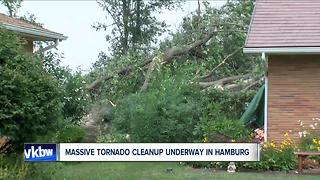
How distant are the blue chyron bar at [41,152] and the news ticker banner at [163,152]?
270 mm

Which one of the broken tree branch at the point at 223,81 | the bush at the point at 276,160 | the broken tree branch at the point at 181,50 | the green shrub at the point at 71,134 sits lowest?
the bush at the point at 276,160

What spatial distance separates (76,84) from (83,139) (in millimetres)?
1747

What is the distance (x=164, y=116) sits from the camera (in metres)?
15.8

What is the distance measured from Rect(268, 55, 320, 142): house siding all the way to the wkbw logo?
807 centimetres

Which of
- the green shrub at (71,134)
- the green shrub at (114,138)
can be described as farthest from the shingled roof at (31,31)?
the green shrub at (114,138)

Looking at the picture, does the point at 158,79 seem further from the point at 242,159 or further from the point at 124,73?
the point at 242,159

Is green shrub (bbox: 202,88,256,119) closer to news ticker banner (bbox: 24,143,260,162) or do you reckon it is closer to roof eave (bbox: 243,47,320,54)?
roof eave (bbox: 243,47,320,54)

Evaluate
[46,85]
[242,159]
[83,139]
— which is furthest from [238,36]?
[242,159]

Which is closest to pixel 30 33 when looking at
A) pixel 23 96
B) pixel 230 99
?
pixel 230 99

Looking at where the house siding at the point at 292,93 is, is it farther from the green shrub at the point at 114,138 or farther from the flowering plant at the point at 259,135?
the green shrub at the point at 114,138

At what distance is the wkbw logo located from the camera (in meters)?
7.00

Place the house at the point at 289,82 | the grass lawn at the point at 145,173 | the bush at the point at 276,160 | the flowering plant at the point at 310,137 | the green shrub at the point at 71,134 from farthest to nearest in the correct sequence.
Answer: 1. the green shrub at the point at 71,134
2. the house at the point at 289,82
3. the flowering plant at the point at 310,137
4. the bush at the point at 276,160
5. the grass lawn at the point at 145,173

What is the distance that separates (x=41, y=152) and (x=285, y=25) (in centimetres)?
877

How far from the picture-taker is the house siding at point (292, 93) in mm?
14023
